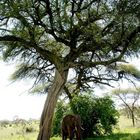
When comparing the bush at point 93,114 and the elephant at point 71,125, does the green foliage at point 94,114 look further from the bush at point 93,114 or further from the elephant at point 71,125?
the elephant at point 71,125

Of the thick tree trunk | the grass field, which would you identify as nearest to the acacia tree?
the thick tree trunk

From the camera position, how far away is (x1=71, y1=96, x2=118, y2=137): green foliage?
87.3 feet

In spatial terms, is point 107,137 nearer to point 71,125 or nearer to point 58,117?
point 71,125

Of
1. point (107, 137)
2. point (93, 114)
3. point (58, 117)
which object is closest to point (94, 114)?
point (93, 114)

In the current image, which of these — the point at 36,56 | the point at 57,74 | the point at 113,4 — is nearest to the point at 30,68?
the point at 36,56

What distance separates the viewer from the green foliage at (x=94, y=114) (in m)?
26.6

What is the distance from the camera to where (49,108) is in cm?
2275

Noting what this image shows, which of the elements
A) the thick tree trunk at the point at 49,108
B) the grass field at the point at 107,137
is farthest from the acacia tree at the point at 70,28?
the grass field at the point at 107,137

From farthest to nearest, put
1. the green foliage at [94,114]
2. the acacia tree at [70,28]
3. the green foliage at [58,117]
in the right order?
the green foliage at [58,117]
the green foliage at [94,114]
the acacia tree at [70,28]

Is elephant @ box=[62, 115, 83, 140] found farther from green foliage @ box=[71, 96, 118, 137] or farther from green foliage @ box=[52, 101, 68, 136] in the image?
green foliage @ box=[52, 101, 68, 136]

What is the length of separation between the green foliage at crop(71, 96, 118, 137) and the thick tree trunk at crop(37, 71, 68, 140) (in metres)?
3.92

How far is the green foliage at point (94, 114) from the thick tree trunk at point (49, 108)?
392cm

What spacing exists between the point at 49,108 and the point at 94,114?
192 inches

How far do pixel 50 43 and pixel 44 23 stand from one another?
12.9 ft
